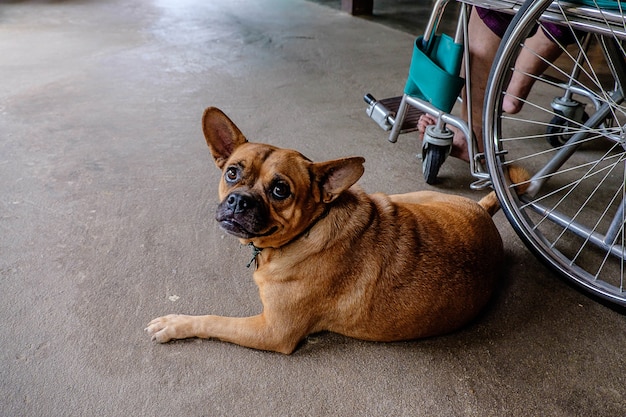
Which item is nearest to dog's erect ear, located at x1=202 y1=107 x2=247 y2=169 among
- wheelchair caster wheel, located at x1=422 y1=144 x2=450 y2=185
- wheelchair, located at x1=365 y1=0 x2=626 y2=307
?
wheelchair, located at x1=365 y1=0 x2=626 y2=307

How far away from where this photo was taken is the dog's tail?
211 centimetres

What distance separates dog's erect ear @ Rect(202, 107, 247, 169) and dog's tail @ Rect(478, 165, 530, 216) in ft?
3.92

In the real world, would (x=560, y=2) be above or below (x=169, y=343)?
above

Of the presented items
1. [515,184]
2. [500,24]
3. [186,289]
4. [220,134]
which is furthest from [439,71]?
[186,289]

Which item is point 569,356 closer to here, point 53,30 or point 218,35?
point 218,35

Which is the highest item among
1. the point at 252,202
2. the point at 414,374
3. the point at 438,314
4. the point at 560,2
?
the point at 560,2

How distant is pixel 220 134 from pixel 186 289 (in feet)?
2.16

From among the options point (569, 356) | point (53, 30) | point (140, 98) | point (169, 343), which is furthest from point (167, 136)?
point (53, 30)

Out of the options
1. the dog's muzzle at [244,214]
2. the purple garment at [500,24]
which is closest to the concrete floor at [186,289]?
the dog's muzzle at [244,214]

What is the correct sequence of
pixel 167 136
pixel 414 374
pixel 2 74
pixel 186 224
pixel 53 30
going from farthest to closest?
pixel 53 30 → pixel 2 74 → pixel 167 136 → pixel 186 224 → pixel 414 374

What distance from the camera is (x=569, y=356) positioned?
171cm

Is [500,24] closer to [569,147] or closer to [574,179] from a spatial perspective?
[569,147]

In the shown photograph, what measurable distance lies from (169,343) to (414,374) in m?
0.87

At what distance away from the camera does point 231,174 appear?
1631 millimetres
